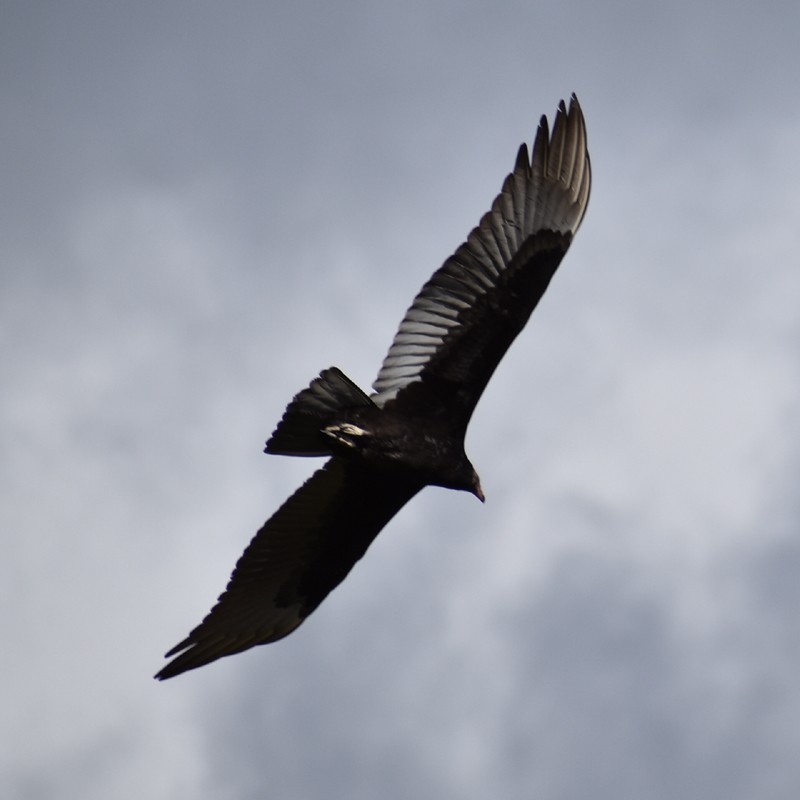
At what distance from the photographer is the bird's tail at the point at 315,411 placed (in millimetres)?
12531

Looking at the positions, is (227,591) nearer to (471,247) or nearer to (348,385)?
(348,385)

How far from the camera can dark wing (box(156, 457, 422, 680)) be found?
44.2 ft

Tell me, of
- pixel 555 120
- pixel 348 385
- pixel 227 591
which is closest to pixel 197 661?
pixel 227 591

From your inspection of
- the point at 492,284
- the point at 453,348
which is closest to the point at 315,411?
the point at 453,348

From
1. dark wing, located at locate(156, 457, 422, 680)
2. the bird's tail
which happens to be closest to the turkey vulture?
the bird's tail

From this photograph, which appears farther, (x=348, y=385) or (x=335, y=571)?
(x=335, y=571)

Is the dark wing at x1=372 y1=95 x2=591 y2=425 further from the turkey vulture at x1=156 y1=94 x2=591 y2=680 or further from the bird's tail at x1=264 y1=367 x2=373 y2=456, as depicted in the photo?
the bird's tail at x1=264 y1=367 x2=373 y2=456

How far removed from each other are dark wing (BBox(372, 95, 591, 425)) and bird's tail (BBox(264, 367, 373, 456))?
0.94ft

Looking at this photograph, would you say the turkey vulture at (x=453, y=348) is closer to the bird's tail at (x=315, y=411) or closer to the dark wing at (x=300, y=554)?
the bird's tail at (x=315, y=411)

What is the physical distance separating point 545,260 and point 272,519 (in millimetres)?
3100

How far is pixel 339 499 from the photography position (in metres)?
13.6

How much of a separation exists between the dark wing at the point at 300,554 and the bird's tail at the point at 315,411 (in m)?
0.67

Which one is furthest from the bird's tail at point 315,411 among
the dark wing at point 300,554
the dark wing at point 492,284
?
the dark wing at point 300,554

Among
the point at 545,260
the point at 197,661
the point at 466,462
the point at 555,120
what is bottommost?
the point at 197,661
